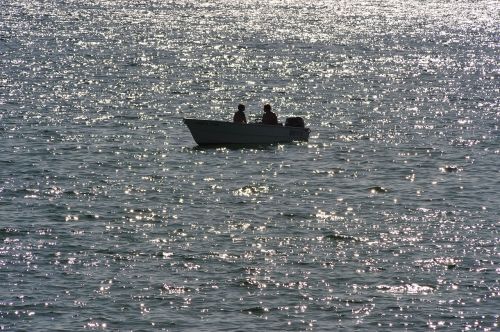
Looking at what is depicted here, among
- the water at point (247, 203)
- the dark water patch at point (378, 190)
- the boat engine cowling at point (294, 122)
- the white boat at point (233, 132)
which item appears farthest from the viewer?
the boat engine cowling at point (294, 122)

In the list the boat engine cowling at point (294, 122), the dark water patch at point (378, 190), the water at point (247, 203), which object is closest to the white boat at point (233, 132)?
the water at point (247, 203)

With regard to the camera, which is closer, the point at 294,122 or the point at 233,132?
the point at 233,132

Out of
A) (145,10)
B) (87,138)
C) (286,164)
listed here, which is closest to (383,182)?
(286,164)

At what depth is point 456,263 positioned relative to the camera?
36.5 metres

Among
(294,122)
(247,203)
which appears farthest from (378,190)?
(294,122)

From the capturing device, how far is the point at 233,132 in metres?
56.8

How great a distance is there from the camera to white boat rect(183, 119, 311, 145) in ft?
185

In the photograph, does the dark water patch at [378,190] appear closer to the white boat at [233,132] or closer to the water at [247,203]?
the water at [247,203]

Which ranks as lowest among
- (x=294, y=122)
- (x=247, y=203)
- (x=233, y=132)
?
(x=247, y=203)

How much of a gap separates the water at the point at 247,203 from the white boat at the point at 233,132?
606 millimetres

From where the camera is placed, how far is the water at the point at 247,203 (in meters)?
32.4

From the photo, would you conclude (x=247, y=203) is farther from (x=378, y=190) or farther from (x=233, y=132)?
(x=233, y=132)

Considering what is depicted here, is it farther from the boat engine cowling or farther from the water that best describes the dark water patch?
the boat engine cowling

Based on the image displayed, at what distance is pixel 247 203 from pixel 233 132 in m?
12.3
